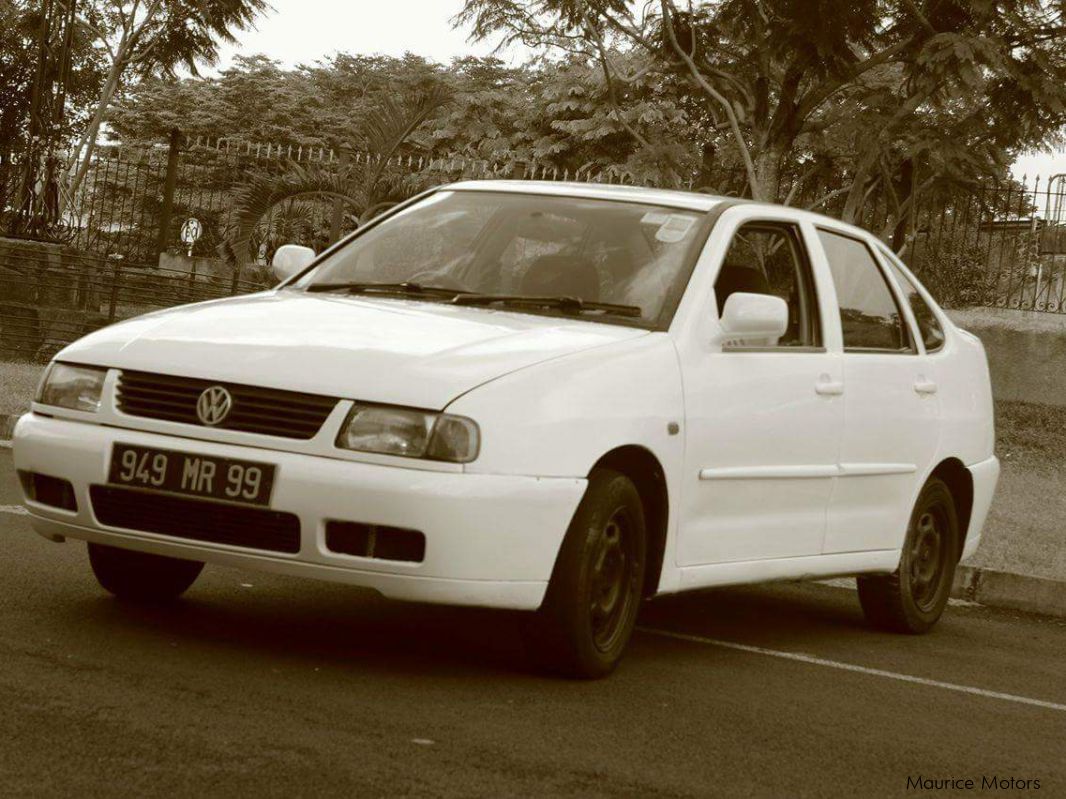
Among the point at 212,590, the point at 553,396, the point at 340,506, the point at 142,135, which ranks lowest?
the point at 212,590

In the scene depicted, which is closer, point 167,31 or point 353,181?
point 353,181

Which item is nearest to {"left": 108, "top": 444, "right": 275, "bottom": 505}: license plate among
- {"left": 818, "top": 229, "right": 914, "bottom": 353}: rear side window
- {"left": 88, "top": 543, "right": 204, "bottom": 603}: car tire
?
{"left": 88, "top": 543, "right": 204, "bottom": 603}: car tire

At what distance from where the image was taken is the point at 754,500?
6.65m

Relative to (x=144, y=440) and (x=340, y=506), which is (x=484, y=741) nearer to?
(x=340, y=506)

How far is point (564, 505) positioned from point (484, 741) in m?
0.91

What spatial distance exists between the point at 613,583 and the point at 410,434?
968mm

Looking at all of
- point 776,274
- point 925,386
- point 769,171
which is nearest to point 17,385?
point 769,171

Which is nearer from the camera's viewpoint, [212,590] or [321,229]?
[212,590]

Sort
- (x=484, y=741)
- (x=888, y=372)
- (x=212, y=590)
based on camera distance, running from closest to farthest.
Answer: (x=484, y=741), (x=212, y=590), (x=888, y=372)

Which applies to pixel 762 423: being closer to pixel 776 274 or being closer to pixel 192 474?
pixel 776 274

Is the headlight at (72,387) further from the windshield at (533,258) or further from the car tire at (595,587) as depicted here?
the car tire at (595,587)

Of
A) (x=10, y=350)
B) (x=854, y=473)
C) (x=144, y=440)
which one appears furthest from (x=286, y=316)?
(x=10, y=350)

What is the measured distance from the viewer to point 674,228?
266 inches

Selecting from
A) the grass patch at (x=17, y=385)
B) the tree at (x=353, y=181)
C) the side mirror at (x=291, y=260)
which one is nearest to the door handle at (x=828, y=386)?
the side mirror at (x=291, y=260)
